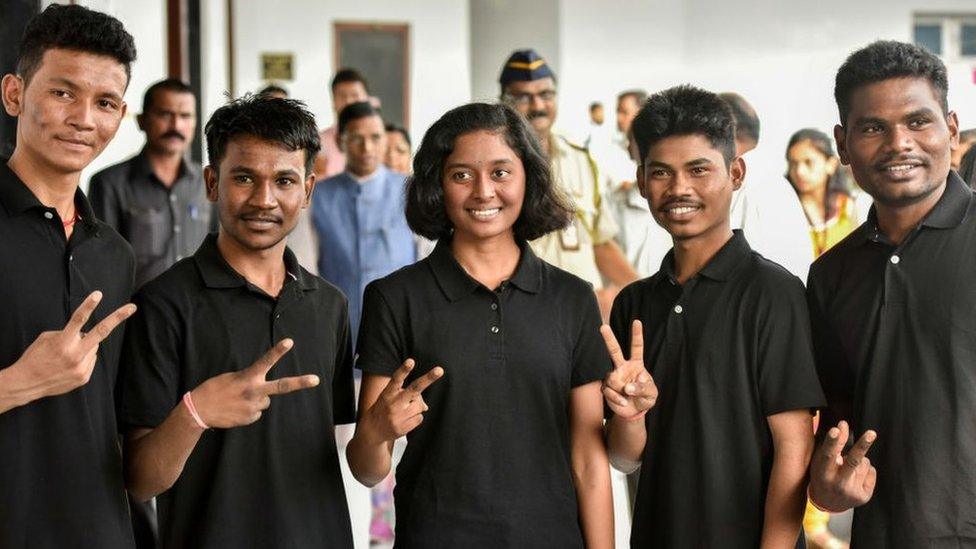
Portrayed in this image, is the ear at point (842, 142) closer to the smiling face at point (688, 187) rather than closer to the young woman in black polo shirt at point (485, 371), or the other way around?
the smiling face at point (688, 187)

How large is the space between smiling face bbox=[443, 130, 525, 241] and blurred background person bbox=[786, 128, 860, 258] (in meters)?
2.50

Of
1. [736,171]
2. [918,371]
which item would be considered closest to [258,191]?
[736,171]

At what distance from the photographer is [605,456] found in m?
2.09

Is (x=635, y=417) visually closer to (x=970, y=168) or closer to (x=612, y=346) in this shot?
(x=612, y=346)

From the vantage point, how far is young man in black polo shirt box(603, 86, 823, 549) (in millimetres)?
1997

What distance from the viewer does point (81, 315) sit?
5.66ft

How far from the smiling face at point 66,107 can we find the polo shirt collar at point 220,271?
25 centimetres

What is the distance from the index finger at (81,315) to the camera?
172 centimetres

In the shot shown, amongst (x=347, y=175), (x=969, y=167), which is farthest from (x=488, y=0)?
(x=969, y=167)

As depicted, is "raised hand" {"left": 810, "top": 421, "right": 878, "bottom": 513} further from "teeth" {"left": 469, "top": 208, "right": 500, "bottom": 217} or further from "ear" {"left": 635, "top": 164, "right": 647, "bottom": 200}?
"teeth" {"left": 469, "top": 208, "right": 500, "bottom": 217}

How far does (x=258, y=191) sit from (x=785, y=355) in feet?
3.08

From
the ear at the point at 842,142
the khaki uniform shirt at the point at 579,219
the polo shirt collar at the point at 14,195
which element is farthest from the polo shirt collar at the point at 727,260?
the khaki uniform shirt at the point at 579,219

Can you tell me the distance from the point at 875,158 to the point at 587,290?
→ 1.75 feet

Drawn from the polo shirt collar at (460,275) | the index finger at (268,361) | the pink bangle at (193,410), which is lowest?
the pink bangle at (193,410)
